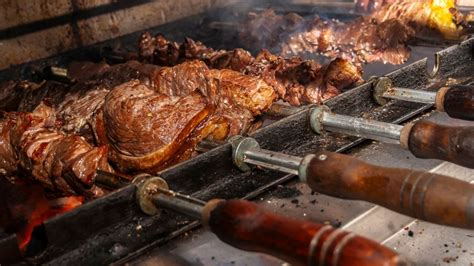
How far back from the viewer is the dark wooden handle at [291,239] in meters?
1.81

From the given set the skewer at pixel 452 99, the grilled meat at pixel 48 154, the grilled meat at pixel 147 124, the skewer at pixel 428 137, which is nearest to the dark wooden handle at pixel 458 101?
the skewer at pixel 452 99

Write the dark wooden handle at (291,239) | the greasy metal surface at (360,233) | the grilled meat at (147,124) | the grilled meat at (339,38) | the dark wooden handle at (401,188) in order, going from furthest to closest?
the grilled meat at (339,38), the grilled meat at (147,124), the greasy metal surface at (360,233), the dark wooden handle at (401,188), the dark wooden handle at (291,239)

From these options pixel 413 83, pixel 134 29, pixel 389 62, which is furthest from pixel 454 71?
pixel 134 29

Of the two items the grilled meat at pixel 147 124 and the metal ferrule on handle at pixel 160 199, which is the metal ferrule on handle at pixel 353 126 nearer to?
the grilled meat at pixel 147 124

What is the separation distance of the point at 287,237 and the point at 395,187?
0.56 m

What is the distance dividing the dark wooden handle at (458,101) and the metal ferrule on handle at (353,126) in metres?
0.49

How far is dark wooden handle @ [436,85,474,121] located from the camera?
10.5 feet

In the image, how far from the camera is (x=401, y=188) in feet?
7.36

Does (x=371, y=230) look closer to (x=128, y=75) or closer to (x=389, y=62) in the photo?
(x=128, y=75)

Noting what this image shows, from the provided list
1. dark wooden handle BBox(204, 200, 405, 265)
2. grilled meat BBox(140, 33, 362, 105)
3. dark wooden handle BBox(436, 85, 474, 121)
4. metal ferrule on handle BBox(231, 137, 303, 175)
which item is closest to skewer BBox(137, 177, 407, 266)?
dark wooden handle BBox(204, 200, 405, 265)

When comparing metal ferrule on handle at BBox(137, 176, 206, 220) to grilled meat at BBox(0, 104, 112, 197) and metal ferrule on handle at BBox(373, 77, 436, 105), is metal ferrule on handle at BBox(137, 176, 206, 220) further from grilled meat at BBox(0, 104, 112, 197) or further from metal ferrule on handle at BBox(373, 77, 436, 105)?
metal ferrule on handle at BBox(373, 77, 436, 105)

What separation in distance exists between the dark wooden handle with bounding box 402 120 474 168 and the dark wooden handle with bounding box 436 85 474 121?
52 centimetres

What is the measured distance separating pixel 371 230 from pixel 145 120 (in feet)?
5.34

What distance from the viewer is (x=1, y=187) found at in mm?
3453
